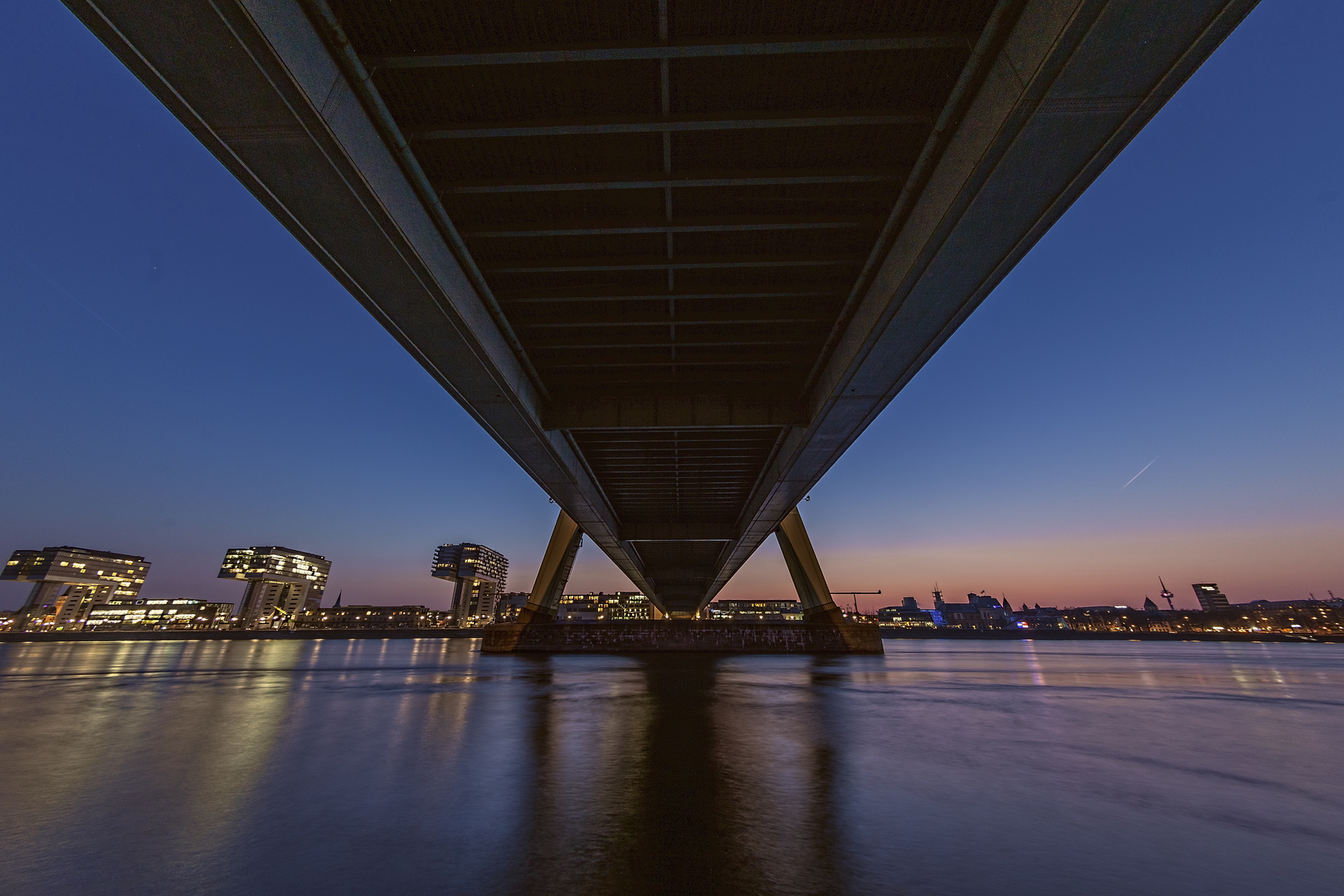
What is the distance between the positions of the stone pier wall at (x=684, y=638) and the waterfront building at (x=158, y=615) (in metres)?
169

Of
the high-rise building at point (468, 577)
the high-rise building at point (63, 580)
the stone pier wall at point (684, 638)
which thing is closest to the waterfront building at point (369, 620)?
the high-rise building at point (468, 577)

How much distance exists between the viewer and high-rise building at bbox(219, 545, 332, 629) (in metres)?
151

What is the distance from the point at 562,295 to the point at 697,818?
33.3ft

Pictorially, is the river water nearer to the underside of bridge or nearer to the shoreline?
the underside of bridge

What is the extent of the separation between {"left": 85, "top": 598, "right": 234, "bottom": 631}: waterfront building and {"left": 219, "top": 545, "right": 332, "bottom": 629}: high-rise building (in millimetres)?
17025

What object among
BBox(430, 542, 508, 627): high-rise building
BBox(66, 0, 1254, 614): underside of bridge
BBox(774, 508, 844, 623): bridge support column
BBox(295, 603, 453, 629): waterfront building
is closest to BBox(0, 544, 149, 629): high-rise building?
BBox(295, 603, 453, 629): waterfront building

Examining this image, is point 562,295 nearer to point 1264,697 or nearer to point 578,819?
point 578,819

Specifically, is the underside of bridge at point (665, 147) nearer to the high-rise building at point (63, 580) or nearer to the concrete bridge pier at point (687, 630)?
the concrete bridge pier at point (687, 630)

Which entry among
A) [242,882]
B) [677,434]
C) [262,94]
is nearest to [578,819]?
[242,882]

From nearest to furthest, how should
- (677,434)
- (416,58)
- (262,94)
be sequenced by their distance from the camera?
1. (262,94)
2. (416,58)
3. (677,434)

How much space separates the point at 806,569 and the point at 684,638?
1031cm

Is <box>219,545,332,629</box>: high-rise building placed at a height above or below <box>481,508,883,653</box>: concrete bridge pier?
above

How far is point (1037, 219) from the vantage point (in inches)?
332

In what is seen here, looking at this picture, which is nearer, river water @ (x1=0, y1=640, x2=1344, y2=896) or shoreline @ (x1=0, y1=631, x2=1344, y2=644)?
river water @ (x1=0, y1=640, x2=1344, y2=896)
